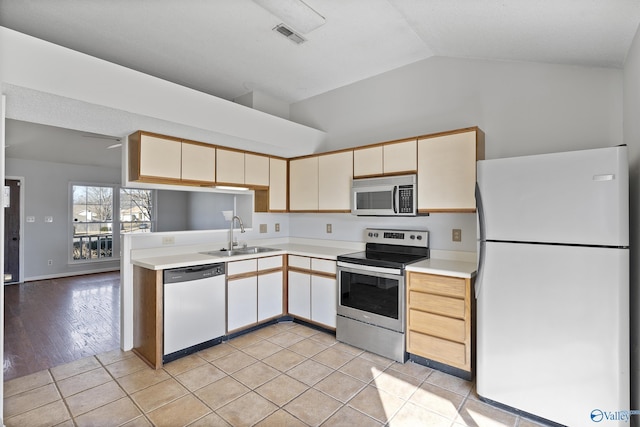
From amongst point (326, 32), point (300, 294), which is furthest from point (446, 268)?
Result: point (326, 32)

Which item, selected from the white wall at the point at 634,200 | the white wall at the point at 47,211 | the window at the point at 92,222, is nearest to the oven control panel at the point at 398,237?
the white wall at the point at 634,200

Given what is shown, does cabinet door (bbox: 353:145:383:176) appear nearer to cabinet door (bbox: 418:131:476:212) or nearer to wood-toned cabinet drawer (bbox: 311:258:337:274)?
cabinet door (bbox: 418:131:476:212)

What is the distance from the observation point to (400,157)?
3.11 metres

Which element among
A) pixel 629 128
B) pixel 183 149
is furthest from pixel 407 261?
pixel 183 149

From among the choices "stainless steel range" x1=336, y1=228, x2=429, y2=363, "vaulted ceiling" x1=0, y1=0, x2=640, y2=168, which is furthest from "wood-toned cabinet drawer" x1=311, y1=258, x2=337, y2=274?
"vaulted ceiling" x1=0, y1=0, x2=640, y2=168

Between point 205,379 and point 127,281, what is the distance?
4.12 feet

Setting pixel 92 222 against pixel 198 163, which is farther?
pixel 92 222

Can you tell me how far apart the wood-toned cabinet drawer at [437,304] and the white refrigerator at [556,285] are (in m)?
0.30

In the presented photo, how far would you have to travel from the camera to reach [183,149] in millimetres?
3115

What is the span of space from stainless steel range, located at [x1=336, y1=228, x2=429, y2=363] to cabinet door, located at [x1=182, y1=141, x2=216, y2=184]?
1616 mm

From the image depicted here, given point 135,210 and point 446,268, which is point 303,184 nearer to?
point 446,268

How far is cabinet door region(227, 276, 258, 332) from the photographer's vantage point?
3217mm

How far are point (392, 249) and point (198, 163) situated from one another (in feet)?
7.25

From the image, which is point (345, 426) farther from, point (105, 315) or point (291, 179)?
point (105, 315)
